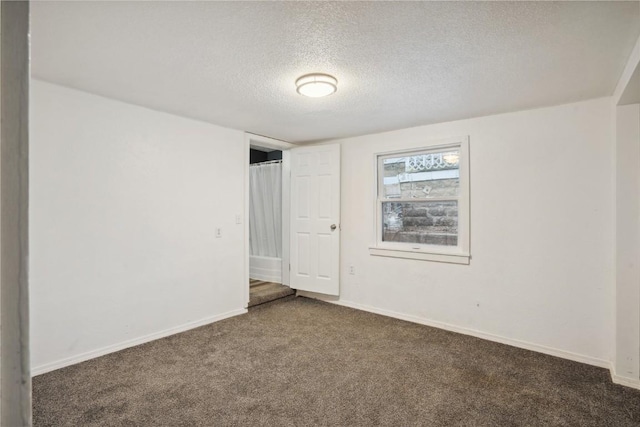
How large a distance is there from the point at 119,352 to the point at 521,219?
3711mm

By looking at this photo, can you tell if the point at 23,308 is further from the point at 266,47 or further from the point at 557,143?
the point at 557,143

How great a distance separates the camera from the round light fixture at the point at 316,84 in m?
2.30

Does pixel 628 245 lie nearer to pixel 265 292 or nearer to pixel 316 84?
pixel 316 84

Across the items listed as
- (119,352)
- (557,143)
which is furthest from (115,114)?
(557,143)

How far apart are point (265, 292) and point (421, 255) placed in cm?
210

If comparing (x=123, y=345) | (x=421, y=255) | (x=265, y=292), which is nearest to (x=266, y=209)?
(x=265, y=292)

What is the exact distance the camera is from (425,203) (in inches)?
147

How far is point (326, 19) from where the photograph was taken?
5.42ft

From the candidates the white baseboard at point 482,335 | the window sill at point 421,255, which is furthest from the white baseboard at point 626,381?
the window sill at point 421,255

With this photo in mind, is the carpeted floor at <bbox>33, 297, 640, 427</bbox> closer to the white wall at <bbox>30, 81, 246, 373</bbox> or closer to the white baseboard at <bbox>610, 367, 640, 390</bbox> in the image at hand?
the white baseboard at <bbox>610, 367, 640, 390</bbox>

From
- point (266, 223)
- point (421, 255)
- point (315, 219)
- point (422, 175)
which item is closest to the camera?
point (421, 255)

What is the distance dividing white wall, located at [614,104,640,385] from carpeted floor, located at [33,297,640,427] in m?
0.22

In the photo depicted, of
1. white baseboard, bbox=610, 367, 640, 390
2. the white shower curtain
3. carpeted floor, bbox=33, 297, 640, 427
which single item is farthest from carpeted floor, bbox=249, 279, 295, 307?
white baseboard, bbox=610, 367, 640, 390

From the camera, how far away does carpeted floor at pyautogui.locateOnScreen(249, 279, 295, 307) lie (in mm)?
4227
